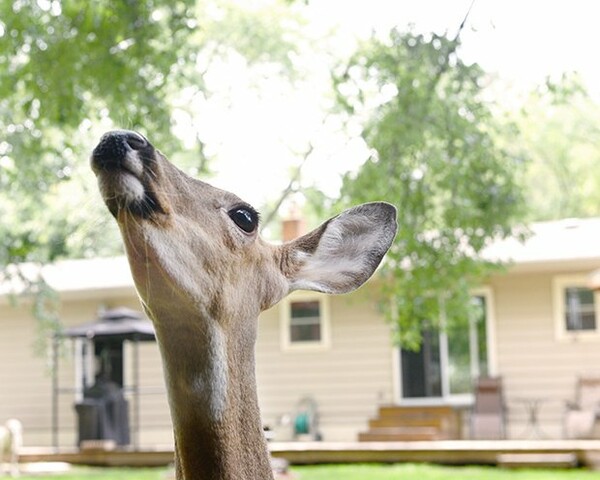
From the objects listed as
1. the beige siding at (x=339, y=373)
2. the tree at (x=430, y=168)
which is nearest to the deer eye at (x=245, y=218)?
the tree at (x=430, y=168)

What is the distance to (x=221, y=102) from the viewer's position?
21516 mm

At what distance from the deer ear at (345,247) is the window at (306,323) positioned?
1736cm

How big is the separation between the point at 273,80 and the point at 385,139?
1307 centimetres

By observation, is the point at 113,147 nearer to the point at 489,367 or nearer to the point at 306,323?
the point at 489,367

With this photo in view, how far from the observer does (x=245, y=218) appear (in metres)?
2.46

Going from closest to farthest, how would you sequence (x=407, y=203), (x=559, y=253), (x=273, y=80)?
(x=407, y=203), (x=559, y=253), (x=273, y=80)

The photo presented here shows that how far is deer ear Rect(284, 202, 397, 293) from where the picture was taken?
272 centimetres

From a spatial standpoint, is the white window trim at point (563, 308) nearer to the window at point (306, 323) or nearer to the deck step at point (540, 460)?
the window at point (306, 323)

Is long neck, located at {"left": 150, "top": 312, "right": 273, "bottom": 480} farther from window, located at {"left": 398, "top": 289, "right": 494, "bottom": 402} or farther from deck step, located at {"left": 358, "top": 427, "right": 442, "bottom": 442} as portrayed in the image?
window, located at {"left": 398, "top": 289, "right": 494, "bottom": 402}

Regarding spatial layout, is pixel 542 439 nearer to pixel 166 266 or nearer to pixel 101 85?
pixel 101 85

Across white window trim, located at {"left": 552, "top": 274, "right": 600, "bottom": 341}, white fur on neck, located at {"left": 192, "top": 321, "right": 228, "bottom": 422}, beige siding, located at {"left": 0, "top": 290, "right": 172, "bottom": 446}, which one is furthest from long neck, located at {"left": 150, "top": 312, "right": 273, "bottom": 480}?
beige siding, located at {"left": 0, "top": 290, "right": 172, "bottom": 446}

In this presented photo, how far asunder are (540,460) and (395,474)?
1940mm

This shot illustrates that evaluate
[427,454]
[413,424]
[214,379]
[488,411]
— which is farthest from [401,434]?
[214,379]

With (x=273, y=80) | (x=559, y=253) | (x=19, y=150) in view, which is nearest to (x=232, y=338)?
(x=19, y=150)
